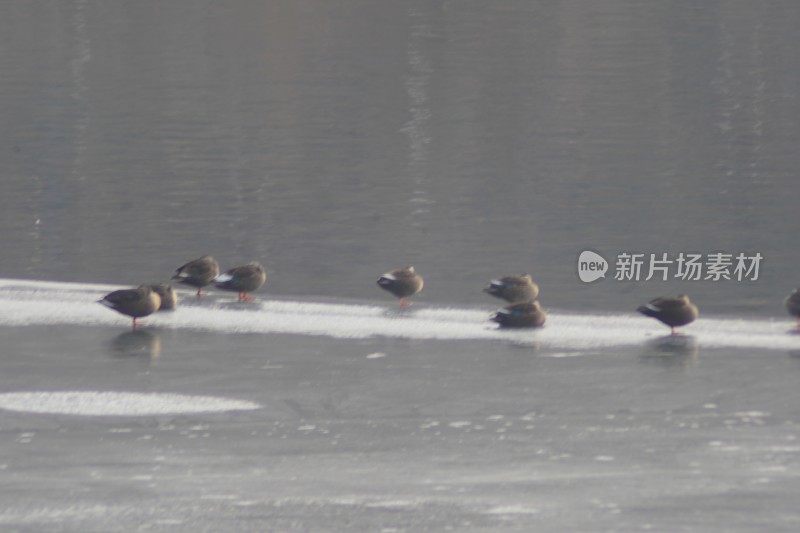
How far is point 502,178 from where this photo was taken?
113 ft

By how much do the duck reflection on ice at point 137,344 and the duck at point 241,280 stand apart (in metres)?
1.58

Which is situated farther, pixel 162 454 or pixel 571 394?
pixel 571 394

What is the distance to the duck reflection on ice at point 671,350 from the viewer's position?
41.0 ft

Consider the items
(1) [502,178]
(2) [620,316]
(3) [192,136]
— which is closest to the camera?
(2) [620,316]

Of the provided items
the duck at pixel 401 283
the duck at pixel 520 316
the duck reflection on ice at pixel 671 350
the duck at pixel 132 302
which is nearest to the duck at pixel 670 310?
the duck reflection on ice at pixel 671 350

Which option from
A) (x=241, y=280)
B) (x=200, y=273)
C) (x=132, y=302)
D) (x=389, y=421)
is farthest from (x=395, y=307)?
(x=389, y=421)

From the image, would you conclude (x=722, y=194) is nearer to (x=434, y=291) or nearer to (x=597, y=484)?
(x=434, y=291)

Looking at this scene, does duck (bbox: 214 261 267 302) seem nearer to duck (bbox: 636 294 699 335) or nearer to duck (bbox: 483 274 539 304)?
duck (bbox: 483 274 539 304)

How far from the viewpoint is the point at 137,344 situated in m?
13.2

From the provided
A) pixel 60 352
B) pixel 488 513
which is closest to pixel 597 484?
pixel 488 513

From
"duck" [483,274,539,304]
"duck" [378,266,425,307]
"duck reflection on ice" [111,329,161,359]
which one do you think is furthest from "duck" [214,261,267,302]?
"duck" [483,274,539,304]

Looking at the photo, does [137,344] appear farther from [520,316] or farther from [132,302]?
[520,316]

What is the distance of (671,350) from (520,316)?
146 cm

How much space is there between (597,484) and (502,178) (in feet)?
83.6
